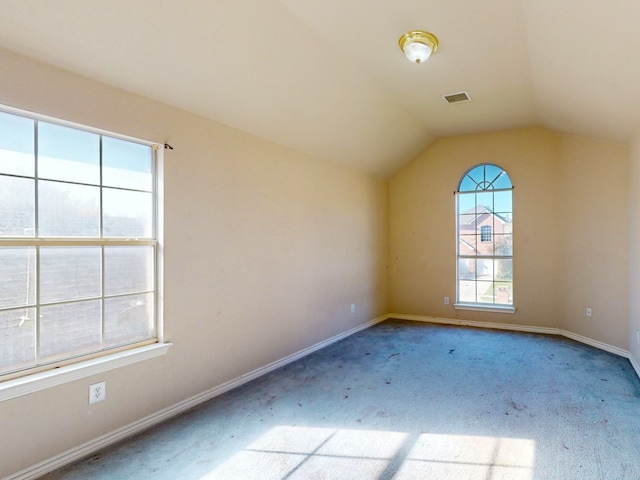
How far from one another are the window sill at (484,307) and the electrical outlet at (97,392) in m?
4.76

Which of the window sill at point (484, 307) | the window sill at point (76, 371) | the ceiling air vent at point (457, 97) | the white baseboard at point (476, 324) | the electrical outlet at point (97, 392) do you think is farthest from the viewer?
the window sill at point (484, 307)

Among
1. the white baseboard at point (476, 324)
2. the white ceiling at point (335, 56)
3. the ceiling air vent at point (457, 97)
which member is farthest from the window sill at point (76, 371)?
the white baseboard at point (476, 324)

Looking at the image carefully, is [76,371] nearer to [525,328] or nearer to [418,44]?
[418,44]

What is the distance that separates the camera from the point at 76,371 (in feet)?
7.06

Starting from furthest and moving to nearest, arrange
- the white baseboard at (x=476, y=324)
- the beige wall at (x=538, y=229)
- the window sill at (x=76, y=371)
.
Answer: the white baseboard at (x=476, y=324)
the beige wall at (x=538, y=229)
the window sill at (x=76, y=371)

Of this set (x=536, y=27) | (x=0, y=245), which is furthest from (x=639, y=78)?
(x=0, y=245)

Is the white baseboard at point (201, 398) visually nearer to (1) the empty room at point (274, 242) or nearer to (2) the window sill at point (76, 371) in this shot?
(1) the empty room at point (274, 242)

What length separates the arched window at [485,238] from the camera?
5355mm

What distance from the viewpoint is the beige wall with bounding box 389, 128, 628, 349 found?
14.2ft

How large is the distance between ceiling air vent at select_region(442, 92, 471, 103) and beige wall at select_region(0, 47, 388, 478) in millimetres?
1509

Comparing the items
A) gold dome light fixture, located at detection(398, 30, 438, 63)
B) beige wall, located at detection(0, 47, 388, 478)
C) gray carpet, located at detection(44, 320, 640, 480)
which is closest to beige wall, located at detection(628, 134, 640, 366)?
gray carpet, located at detection(44, 320, 640, 480)

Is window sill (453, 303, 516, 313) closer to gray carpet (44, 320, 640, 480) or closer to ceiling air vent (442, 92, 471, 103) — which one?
gray carpet (44, 320, 640, 480)

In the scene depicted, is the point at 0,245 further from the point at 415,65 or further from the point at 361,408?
the point at 415,65

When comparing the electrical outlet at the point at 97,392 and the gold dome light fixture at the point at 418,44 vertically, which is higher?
the gold dome light fixture at the point at 418,44
